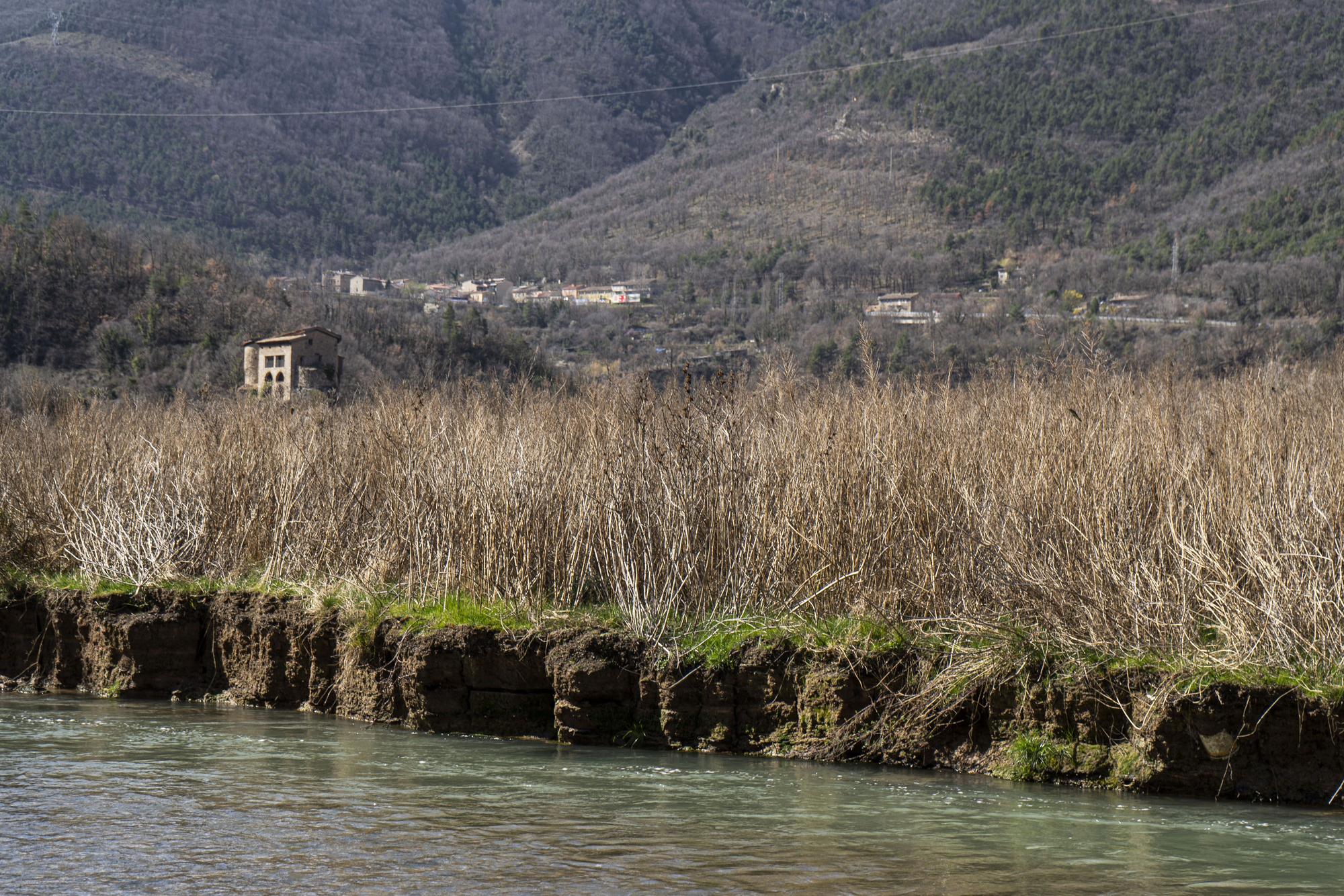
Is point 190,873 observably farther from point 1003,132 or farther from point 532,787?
point 1003,132

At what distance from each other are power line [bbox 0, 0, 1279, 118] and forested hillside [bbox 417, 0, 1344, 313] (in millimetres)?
275

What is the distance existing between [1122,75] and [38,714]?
6400 cm

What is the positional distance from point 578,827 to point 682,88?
323 feet

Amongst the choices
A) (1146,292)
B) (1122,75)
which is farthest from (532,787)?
(1122,75)

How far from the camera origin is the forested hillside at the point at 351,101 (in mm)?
70438

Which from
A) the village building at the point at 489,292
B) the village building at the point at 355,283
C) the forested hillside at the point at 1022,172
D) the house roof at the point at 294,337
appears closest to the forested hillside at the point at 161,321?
the house roof at the point at 294,337

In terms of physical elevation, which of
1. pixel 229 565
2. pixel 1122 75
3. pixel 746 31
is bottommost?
pixel 229 565

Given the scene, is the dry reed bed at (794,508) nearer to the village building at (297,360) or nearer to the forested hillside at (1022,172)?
the village building at (297,360)

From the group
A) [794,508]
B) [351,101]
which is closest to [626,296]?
[351,101]

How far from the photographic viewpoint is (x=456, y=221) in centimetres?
8331

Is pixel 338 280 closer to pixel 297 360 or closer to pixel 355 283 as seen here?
pixel 355 283

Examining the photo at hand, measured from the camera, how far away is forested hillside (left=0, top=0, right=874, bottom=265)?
2773 inches

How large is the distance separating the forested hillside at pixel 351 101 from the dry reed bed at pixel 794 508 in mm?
55650

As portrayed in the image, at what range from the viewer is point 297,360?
114ft
